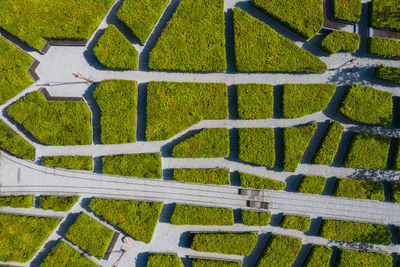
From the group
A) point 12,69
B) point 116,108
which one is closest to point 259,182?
point 116,108

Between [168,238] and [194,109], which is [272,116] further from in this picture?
[168,238]

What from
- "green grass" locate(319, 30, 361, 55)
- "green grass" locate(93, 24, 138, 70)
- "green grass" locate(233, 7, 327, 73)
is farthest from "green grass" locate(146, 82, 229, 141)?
"green grass" locate(319, 30, 361, 55)

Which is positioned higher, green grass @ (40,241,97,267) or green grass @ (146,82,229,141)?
green grass @ (146,82,229,141)

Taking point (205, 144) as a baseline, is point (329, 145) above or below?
below

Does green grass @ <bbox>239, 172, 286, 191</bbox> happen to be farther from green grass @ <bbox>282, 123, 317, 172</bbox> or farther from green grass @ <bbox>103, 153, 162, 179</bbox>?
green grass @ <bbox>103, 153, 162, 179</bbox>

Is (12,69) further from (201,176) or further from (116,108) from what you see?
(201,176)

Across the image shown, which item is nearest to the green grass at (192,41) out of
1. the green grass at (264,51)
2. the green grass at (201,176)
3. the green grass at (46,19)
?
the green grass at (264,51)
